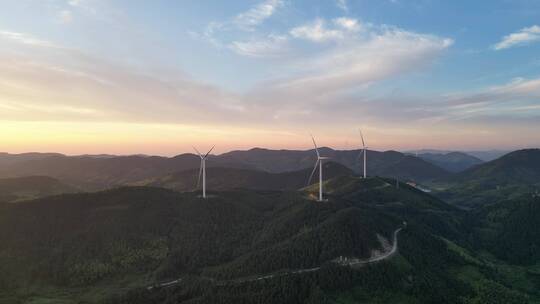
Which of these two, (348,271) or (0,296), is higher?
(348,271)

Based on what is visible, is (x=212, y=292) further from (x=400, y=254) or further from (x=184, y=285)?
(x=400, y=254)

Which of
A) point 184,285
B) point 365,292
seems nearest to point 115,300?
point 184,285

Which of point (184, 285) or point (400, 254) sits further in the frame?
point (400, 254)

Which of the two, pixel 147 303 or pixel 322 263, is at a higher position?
pixel 322 263

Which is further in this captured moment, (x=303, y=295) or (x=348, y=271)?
(x=348, y=271)

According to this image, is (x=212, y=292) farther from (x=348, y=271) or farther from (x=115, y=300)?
(x=348, y=271)

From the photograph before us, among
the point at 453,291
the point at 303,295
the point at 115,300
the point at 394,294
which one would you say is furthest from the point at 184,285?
the point at 453,291

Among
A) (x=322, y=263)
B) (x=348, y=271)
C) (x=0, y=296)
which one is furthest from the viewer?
(x=0, y=296)

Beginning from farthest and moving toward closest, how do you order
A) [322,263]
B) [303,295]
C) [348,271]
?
[322,263]
[348,271]
[303,295]

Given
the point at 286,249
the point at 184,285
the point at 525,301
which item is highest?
the point at 286,249

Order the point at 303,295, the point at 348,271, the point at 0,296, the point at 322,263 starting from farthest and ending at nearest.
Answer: the point at 0,296, the point at 322,263, the point at 348,271, the point at 303,295
